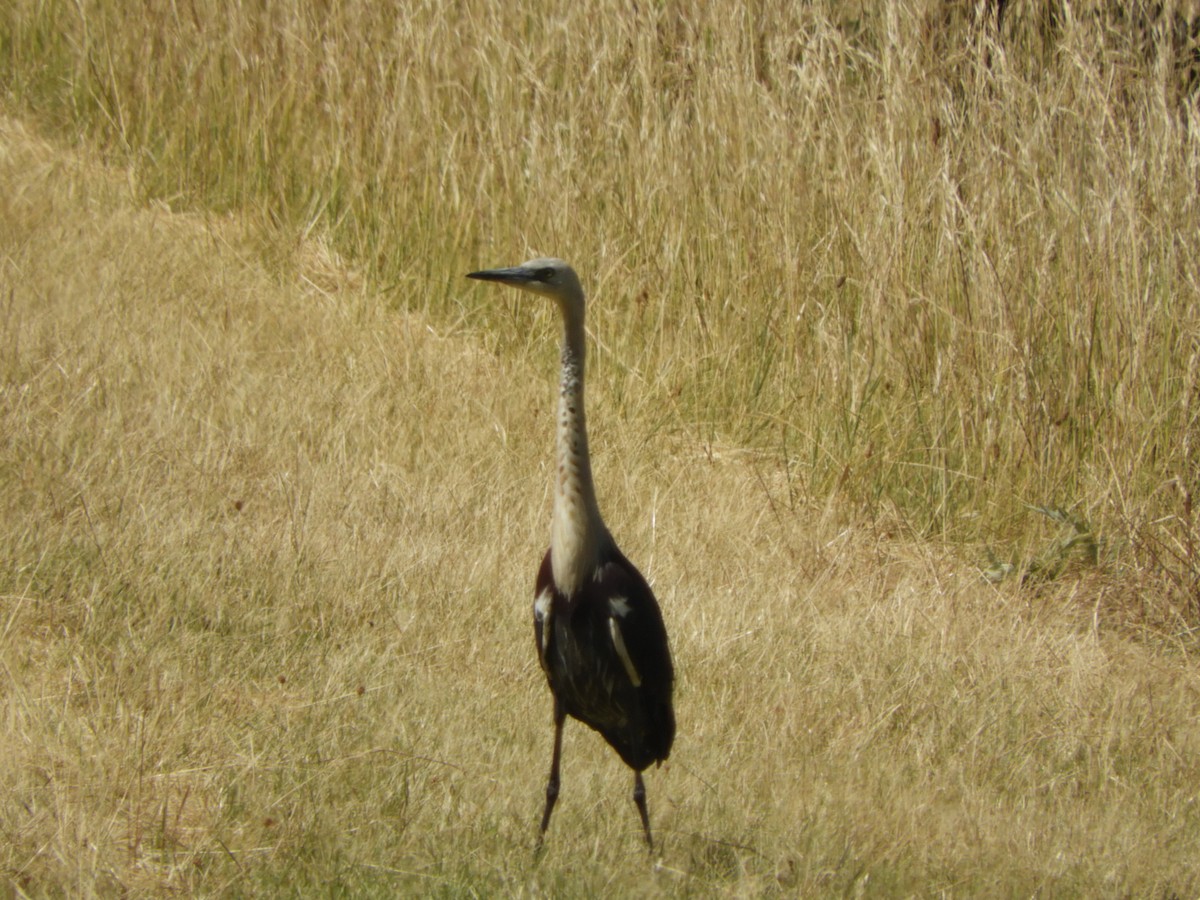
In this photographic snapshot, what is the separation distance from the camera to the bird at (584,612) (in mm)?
3324

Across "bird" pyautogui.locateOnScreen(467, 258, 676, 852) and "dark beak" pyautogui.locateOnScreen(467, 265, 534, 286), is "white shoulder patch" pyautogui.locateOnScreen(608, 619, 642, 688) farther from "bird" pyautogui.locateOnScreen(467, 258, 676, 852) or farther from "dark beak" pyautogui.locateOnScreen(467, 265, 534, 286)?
"dark beak" pyautogui.locateOnScreen(467, 265, 534, 286)

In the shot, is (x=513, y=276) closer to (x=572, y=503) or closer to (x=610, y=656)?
(x=572, y=503)

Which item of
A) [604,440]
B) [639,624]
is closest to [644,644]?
[639,624]

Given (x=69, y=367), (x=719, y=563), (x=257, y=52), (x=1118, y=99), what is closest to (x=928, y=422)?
(x=719, y=563)

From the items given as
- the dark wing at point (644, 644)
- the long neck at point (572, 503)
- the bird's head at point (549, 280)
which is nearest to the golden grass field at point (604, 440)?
the dark wing at point (644, 644)

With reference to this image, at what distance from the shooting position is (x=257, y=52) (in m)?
7.64

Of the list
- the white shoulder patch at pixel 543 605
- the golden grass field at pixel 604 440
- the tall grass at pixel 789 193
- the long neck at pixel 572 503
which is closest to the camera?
the long neck at pixel 572 503

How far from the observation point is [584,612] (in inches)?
132

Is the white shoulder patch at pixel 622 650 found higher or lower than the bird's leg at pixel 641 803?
higher

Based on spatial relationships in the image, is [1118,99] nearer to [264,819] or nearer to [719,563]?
[719,563]

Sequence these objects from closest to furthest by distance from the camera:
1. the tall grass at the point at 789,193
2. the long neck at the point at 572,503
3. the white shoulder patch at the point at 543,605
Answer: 1. the long neck at the point at 572,503
2. the white shoulder patch at the point at 543,605
3. the tall grass at the point at 789,193

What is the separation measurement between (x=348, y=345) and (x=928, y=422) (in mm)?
2366

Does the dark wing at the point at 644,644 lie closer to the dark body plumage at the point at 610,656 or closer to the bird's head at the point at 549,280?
the dark body plumage at the point at 610,656

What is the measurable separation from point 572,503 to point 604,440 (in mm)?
2701
